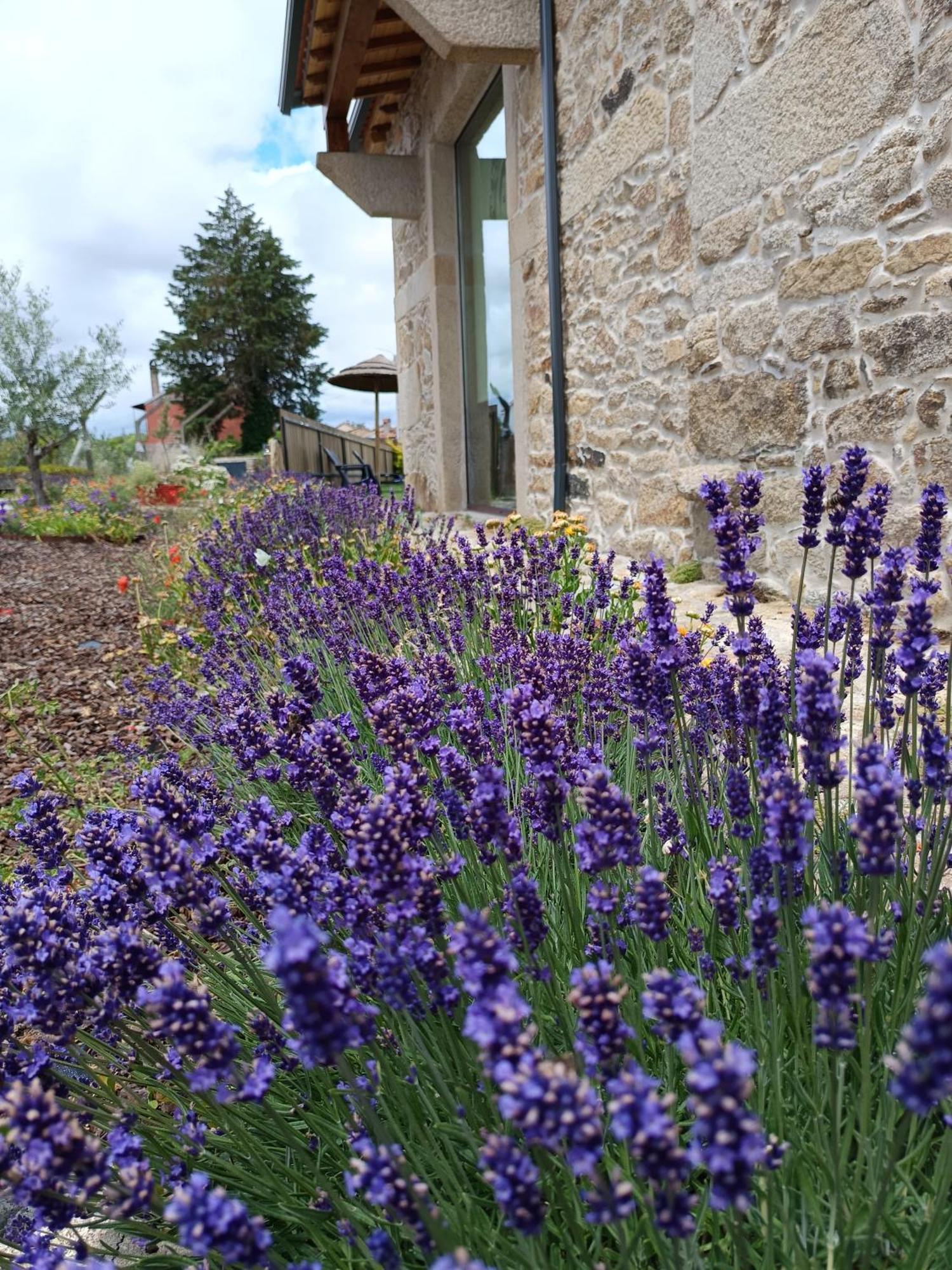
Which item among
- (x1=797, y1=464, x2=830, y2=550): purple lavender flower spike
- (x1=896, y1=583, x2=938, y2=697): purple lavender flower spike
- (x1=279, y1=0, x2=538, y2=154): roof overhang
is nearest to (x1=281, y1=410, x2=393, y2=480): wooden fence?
(x1=279, y1=0, x2=538, y2=154): roof overhang

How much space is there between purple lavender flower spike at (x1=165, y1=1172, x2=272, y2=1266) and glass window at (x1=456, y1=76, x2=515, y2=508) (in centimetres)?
720

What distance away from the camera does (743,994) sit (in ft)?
4.46

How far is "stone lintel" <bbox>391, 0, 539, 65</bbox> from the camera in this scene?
5.85 metres

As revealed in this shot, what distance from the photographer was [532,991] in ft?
4.61

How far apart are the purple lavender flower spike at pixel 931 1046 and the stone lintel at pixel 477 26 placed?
6.76m

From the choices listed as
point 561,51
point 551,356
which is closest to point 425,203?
point 561,51

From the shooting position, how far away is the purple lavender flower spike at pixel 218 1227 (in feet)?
2.61

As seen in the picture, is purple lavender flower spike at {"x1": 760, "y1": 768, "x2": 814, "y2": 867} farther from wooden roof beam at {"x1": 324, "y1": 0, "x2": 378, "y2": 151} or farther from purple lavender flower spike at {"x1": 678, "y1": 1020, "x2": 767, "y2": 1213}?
wooden roof beam at {"x1": 324, "y1": 0, "x2": 378, "y2": 151}

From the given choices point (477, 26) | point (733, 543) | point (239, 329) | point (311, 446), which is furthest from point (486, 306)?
point (239, 329)

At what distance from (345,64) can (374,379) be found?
12337 millimetres

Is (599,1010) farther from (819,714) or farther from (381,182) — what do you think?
(381,182)

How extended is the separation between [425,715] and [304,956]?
3.18ft

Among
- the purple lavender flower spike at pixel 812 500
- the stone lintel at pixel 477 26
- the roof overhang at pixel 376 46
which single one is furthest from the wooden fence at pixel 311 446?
the purple lavender flower spike at pixel 812 500

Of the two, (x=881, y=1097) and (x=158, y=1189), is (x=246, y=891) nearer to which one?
(x=158, y=1189)
